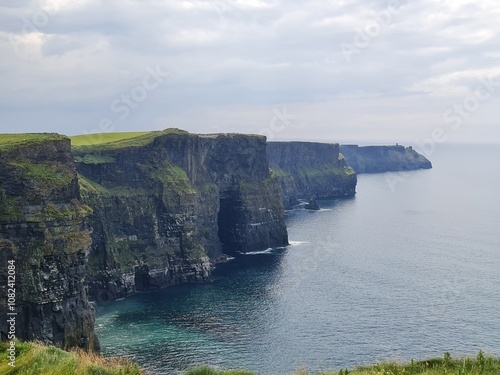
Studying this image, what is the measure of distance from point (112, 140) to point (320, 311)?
70690 millimetres

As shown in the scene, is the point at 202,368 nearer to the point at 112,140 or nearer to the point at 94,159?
the point at 94,159

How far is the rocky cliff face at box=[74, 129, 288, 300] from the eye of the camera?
355 feet

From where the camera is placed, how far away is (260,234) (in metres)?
151

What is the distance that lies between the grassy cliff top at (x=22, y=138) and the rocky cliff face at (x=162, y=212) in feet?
78.9

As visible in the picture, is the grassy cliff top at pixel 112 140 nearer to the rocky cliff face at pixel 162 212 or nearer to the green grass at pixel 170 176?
the rocky cliff face at pixel 162 212

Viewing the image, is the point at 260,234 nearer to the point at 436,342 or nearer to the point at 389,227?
the point at 389,227

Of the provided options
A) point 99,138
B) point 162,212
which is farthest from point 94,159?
point 99,138

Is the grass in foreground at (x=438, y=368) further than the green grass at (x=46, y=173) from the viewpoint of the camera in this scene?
No

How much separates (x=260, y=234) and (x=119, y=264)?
5362 centimetres

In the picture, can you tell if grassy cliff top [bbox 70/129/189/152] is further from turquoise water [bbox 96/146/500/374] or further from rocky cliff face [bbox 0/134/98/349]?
rocky cliff face [bbox 0/134/98/349]

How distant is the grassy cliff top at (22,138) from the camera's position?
2992 inches

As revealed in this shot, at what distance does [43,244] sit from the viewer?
7112 cm

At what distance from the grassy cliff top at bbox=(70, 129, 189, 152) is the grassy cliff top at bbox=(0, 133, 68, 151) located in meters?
32.1

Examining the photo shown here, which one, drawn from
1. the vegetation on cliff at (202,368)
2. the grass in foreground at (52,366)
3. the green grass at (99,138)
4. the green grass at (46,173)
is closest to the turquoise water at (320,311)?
the green grass at (46,173)
